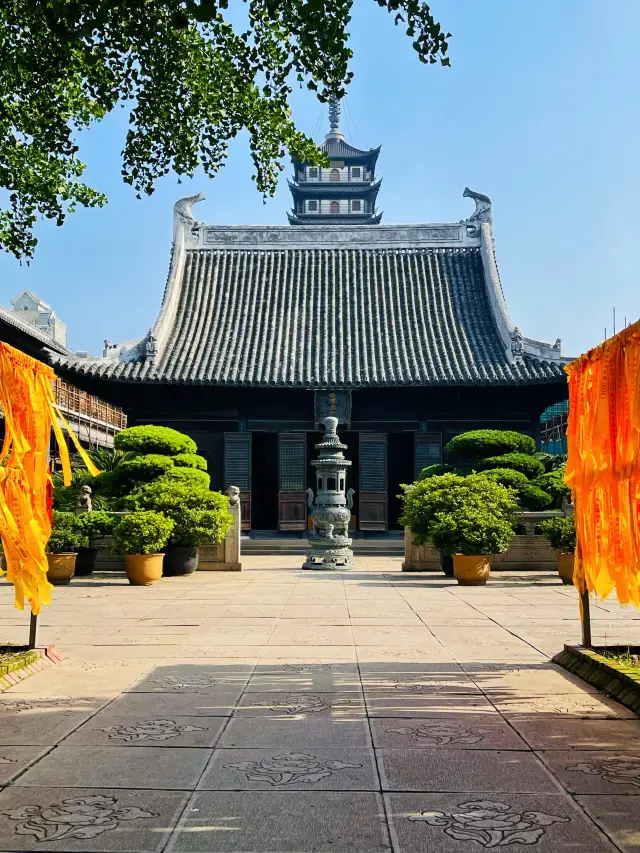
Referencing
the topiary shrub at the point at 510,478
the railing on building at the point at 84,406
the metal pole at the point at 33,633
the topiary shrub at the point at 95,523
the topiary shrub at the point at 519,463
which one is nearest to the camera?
the metal pole at the point at 33,633

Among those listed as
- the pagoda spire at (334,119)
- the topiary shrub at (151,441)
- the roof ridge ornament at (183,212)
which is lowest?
the topiary shrub at (151,441)

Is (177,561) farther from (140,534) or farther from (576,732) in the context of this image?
(576,732)

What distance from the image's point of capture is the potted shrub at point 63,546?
11022 mm

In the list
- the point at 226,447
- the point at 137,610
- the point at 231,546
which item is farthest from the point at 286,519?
the point at 137,610

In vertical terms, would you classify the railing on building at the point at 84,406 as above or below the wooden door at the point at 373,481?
above

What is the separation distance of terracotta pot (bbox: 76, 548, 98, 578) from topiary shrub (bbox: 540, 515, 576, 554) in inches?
273

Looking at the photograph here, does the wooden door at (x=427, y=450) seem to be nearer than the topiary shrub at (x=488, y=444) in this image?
No

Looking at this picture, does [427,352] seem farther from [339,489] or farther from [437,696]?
[437,696]

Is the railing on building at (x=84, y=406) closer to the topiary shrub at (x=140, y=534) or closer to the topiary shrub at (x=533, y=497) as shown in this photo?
the topiary shrub at (x=140, y=534)

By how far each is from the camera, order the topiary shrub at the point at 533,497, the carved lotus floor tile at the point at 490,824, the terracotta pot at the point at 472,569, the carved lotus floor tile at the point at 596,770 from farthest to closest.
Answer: the topiary shrub at the point at 533,497 → the terracotta pot at the point at 472,569 → the carved lotus floor tile at the point at 596,770 → the carved lotus floor tile at the point at 490,824

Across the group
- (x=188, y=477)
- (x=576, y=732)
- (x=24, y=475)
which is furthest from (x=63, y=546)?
(x=576, y=732)

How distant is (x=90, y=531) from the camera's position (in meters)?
11.9

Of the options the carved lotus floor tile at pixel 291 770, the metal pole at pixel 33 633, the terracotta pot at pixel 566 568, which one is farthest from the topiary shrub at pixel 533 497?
the carved lotus floor tile at pixel 291 770

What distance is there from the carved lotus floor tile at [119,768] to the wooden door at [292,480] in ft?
54.7
